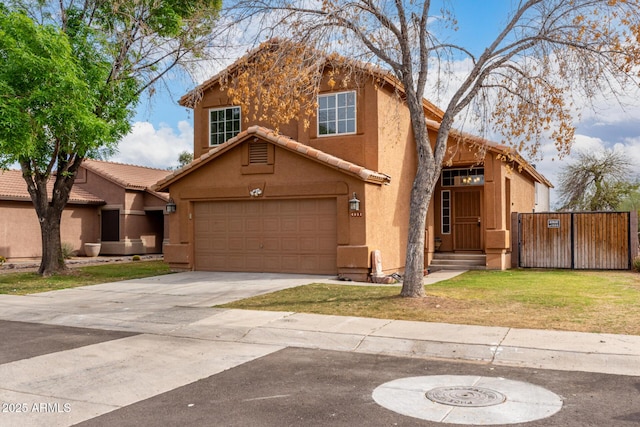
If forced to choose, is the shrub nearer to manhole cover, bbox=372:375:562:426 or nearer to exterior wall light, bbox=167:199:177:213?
exterior wall light, bbox=167:199:177:213

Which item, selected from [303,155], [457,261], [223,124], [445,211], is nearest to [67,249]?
[223,124]

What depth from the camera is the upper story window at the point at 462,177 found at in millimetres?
20562

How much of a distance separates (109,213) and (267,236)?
14823 millimetres

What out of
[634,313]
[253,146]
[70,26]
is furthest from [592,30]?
[70,26]

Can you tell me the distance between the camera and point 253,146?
1767cm

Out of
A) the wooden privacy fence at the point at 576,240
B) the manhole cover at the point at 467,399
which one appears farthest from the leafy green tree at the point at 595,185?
the manhole cover at the point at 467,399

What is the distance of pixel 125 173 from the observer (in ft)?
102

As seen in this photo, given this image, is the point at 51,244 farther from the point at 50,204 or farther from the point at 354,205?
the point at 354,205

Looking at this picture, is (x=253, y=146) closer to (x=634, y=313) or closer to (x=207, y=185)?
(x=207, y=185)

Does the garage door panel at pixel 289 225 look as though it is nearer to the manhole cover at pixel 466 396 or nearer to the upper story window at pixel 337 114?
the upper story window at pixel 337 114

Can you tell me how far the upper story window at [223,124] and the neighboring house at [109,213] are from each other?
10.4 m

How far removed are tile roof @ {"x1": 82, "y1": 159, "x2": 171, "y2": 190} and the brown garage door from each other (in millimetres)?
11657

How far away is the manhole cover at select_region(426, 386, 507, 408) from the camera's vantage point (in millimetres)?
5605

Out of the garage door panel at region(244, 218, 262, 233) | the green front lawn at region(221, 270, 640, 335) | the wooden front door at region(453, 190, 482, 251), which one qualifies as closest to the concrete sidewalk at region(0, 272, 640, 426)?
the green front lawn at region(221, 270, 640, 335)
